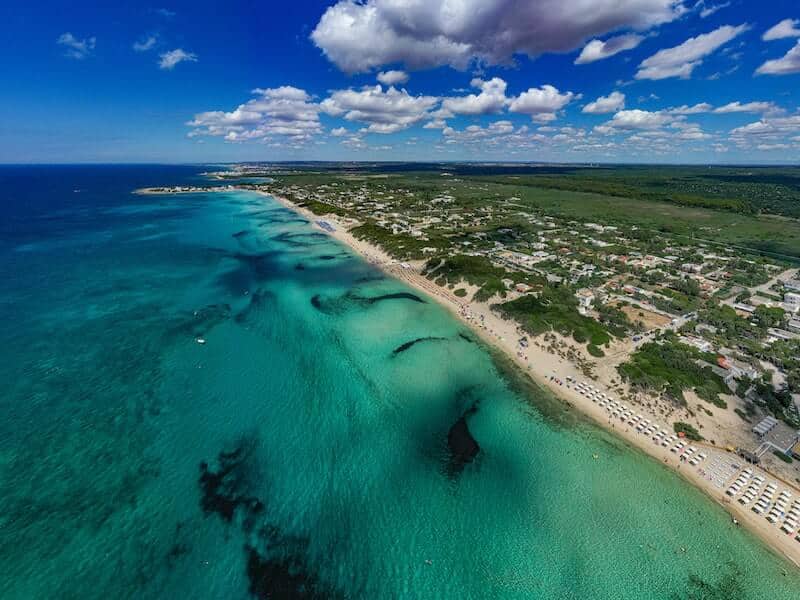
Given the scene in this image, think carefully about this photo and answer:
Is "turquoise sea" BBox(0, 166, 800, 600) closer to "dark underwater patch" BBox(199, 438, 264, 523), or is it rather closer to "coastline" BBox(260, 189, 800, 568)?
"dark underwater patch" BBox(199, 438, 264, 523)

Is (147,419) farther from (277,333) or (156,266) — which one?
A: (156,266)

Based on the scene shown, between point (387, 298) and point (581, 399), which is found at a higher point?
point (387, 298)

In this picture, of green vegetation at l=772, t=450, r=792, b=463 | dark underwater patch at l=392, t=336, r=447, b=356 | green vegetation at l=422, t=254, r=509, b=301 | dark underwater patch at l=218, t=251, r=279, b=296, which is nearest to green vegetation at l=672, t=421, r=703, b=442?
green vegetation at l=772, t=450, r=792, b=463

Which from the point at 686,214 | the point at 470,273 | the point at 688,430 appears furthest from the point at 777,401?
the point at 686,214

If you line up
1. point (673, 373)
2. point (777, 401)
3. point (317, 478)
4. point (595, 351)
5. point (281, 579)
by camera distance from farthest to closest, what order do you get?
point (595, 351)
point (673, 373)
point (777, 401)
point (317, 478)
point (281, 579)

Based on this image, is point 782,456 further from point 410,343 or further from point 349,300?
point 349,300

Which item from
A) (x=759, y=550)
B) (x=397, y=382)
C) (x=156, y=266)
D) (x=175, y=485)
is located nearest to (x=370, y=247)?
(x=156, y=266)
